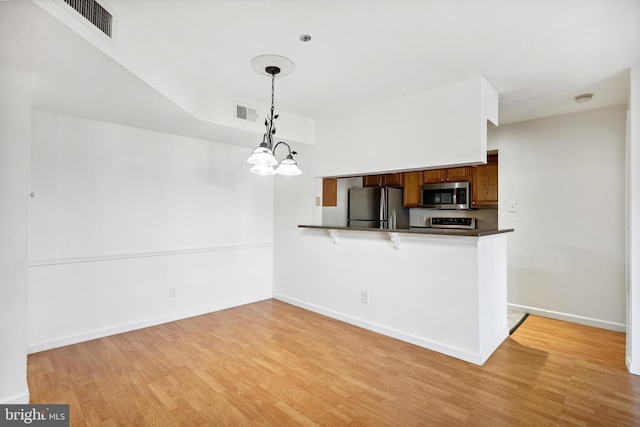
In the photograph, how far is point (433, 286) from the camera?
300cm

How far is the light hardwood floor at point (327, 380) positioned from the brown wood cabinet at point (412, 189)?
2.33 meters

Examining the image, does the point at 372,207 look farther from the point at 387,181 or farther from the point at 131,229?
the point at 131,229

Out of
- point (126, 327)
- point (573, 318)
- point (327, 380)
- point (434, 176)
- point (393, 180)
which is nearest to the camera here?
point (327, 380)

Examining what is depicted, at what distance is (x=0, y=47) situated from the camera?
1.75 metres

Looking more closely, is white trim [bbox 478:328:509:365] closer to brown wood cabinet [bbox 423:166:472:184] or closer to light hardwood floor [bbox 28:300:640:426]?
light hardwood floor [bbox 28:300:640:426]

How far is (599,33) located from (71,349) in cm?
493

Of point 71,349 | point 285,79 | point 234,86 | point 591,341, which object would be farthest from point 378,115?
point 71,349

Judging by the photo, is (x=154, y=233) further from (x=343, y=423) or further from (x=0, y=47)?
(x=343, y=423)

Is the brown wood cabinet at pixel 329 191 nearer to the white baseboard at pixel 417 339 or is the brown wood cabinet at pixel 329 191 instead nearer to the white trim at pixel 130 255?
the white trim at pixel 130 255

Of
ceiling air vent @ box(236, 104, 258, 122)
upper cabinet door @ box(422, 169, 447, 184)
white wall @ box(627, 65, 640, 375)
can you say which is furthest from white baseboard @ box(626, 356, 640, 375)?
ceiling air vent @ box(236, 104, 258, 122)

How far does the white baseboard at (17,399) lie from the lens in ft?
6.58

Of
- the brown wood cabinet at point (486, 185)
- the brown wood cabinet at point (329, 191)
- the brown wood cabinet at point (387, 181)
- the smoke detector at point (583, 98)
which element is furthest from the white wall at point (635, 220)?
the brown wood cabinet at point (329, 191)

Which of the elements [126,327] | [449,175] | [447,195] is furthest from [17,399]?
[449,175]

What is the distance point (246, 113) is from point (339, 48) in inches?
58.7
